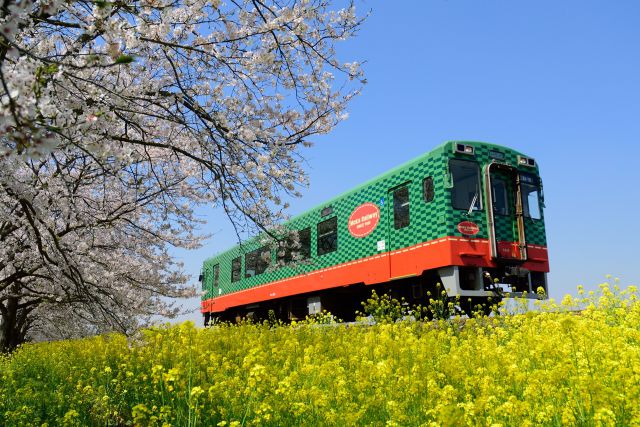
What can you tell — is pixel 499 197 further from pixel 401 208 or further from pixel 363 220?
pixel 363 220

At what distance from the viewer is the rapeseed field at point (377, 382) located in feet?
9.91

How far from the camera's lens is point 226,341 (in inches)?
290

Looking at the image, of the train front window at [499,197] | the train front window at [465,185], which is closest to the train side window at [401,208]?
the train front window at [465,185]

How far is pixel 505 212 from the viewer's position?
985 centimetres

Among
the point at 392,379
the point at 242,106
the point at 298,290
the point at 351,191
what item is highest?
the point at 351,191

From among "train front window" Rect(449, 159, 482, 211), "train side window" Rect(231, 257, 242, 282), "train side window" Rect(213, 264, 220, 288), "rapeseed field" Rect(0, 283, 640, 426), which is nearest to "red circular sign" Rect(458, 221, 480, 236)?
"train front window" Rect(449, 159, 482, 211)

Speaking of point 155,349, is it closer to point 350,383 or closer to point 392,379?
point 350,383

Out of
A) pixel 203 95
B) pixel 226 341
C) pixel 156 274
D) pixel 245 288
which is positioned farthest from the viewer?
pixel 245 288

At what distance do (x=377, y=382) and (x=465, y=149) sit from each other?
675 cm

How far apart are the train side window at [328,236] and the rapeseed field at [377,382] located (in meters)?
3.80

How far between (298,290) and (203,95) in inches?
324

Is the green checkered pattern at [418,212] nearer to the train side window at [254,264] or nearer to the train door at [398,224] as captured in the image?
the train door at [398,224]

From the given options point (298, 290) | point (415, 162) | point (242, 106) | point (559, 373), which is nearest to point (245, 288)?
point (298, 290)

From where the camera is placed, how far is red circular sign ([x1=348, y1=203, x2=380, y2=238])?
10625 millimetres
